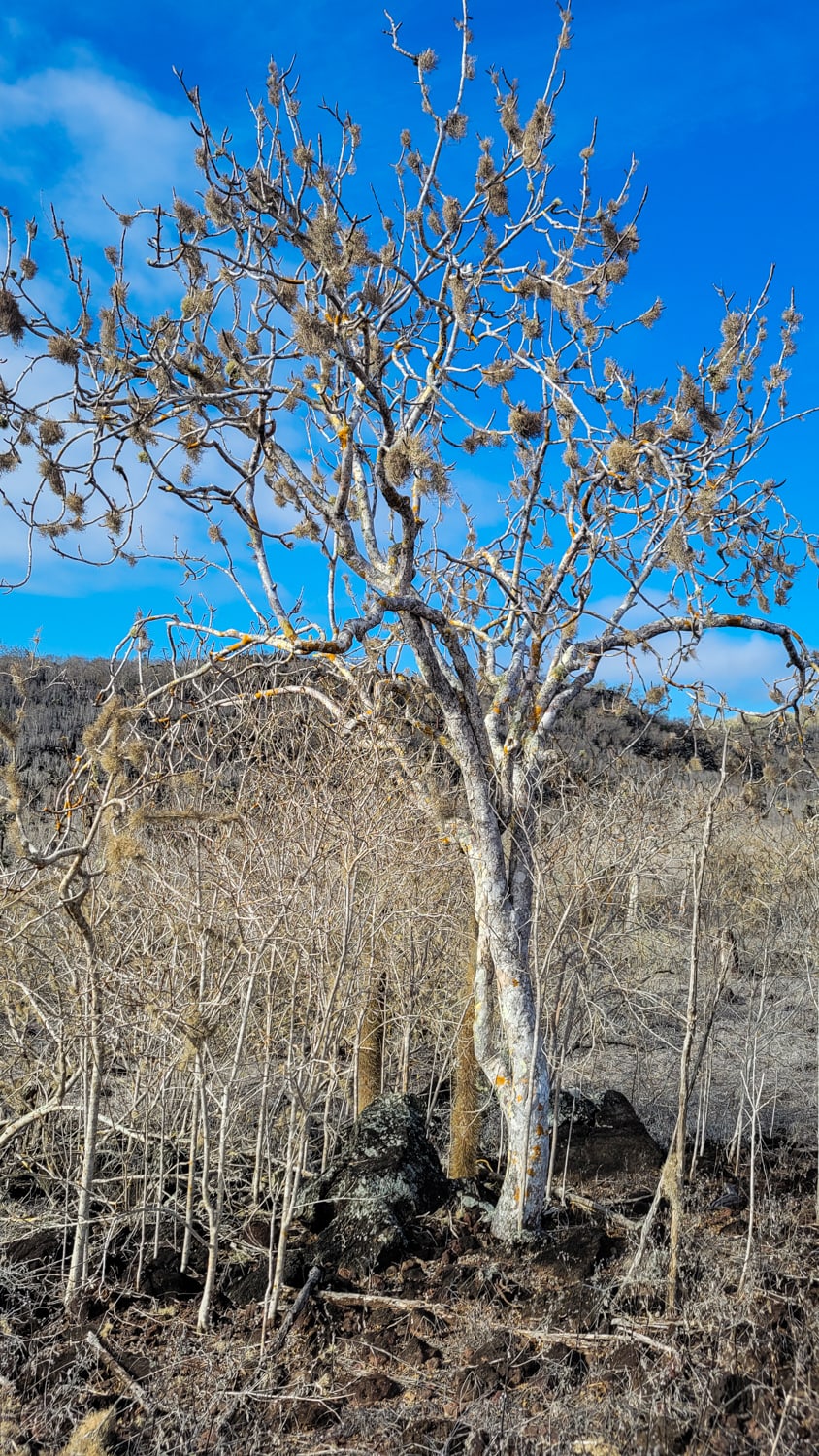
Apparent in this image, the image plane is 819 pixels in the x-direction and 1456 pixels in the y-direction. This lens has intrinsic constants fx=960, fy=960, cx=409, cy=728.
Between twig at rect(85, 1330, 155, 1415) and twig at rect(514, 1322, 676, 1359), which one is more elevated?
A: twig at rect(514, 1322, 676, 1359)

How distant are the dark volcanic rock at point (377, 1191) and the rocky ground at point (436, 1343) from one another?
0.03m

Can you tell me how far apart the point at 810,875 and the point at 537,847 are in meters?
4.37

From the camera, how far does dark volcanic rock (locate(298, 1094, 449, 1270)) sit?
5.42 m

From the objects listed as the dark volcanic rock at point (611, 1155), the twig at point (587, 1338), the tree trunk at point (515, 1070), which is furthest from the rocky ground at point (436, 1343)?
the dark volcanic rock at point (611, 1155)

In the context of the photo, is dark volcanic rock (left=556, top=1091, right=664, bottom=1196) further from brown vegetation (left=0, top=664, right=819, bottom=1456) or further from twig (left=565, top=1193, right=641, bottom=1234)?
twig (left=565, top=1193, right=641, bottom=1234)

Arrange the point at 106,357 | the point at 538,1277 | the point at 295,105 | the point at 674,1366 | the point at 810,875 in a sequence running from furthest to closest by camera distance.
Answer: the point at 810,875, the point at 295,105, the point at 538,1277, the point at 106,357, the point at 674,1366

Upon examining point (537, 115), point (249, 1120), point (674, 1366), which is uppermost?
point (537, 115)

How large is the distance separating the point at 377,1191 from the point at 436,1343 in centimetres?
125

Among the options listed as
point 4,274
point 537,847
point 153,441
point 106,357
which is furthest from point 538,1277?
point 4,274

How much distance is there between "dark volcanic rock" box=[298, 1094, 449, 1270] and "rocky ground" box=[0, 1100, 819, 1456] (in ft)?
0.08

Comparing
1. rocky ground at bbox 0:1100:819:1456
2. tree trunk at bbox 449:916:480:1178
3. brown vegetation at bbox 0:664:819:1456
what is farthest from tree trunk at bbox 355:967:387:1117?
rocky ground at bbox 0:1100:819:1456

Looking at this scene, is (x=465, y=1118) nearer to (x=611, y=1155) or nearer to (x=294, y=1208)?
(x=611, y=1155)

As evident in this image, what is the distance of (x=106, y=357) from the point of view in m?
4.60

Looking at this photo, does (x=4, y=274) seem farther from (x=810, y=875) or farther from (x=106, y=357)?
(x=810, y=875)
